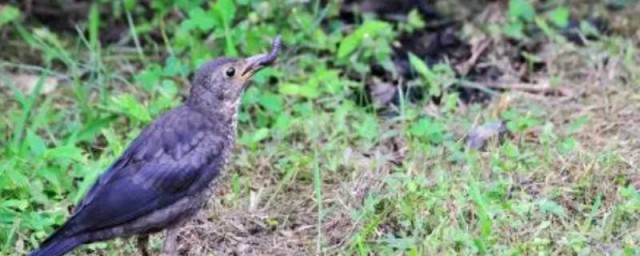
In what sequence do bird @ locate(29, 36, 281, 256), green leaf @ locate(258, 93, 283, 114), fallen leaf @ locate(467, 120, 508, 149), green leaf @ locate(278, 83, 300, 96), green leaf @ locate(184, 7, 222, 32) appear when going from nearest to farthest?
1. bird @ locate(29, 36, 281, 256)
2. fallen leaf @ locate(467, 120, 508, 149)
3. green leaf @ locate(258, 93, 283, 114)
4. green leaf @ locate(278, 83, 300, 96)
5. green leaf @ locate(184, 7, 222, 32)

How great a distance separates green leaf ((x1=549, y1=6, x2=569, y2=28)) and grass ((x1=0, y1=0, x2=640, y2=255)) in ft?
0.11

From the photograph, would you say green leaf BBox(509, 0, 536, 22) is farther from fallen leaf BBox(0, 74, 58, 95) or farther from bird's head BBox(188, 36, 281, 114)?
fallen leaf BBox(0, 74, 58, 95)

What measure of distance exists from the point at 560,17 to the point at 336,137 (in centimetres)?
182

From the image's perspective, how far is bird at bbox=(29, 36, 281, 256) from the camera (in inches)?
229

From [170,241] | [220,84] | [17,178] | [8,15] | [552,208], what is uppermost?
[8,15]

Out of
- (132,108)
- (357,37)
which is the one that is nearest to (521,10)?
(357,37)

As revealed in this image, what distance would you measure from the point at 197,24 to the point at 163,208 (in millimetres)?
1999

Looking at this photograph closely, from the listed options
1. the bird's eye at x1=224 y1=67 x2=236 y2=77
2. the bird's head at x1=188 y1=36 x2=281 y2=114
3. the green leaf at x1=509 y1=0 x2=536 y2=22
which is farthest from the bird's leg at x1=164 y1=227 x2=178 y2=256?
the green leaf at x1=509 y1=0 x2=536 y2=22

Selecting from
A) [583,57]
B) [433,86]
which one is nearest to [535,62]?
[583,57]

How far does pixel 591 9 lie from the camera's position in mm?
8789

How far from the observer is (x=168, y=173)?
602 centimetres

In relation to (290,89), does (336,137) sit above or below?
below

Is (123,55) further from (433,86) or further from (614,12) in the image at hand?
(614,12)

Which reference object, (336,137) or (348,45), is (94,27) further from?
(336,137)
